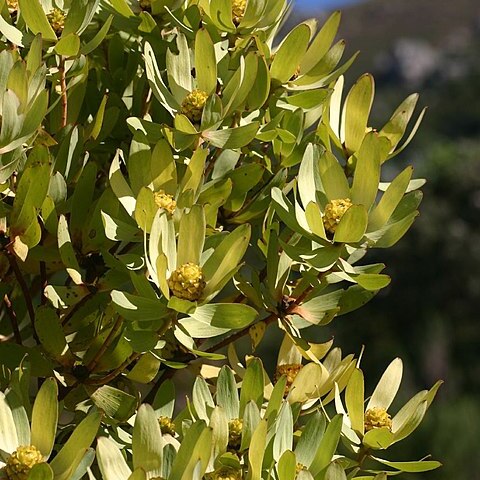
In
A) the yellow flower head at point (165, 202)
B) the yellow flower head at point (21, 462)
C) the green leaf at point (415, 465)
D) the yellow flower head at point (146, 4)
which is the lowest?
the green leaf at point (415, 465)

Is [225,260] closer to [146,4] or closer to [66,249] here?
[66,249]

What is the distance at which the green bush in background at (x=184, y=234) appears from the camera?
0.58m

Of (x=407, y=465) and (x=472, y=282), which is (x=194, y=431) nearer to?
(x=407, y=465)

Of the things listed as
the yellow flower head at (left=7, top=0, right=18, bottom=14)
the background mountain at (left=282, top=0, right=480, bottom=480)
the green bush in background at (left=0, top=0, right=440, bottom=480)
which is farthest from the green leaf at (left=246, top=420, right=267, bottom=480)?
the background mountain at (left=282, top=0, right=480, bottom=480)

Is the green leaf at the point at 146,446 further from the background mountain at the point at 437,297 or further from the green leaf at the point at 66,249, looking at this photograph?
the background mountain at the point at 437,297

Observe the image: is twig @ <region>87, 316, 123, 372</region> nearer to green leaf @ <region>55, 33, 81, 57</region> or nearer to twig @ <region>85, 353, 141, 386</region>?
twig @ <region>85, 353, 141, 386</region>

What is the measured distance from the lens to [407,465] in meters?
0.66

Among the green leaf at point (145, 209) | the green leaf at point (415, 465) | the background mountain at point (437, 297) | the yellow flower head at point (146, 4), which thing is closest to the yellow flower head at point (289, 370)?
the green leaf at point (415, 465)

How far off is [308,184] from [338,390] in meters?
0.16

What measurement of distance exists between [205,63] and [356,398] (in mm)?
279

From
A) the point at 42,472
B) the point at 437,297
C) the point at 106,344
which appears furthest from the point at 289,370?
the point at 437,297

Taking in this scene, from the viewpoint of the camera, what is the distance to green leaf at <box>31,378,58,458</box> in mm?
561

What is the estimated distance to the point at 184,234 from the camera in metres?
0.60

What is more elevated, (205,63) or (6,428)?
(205,63)
